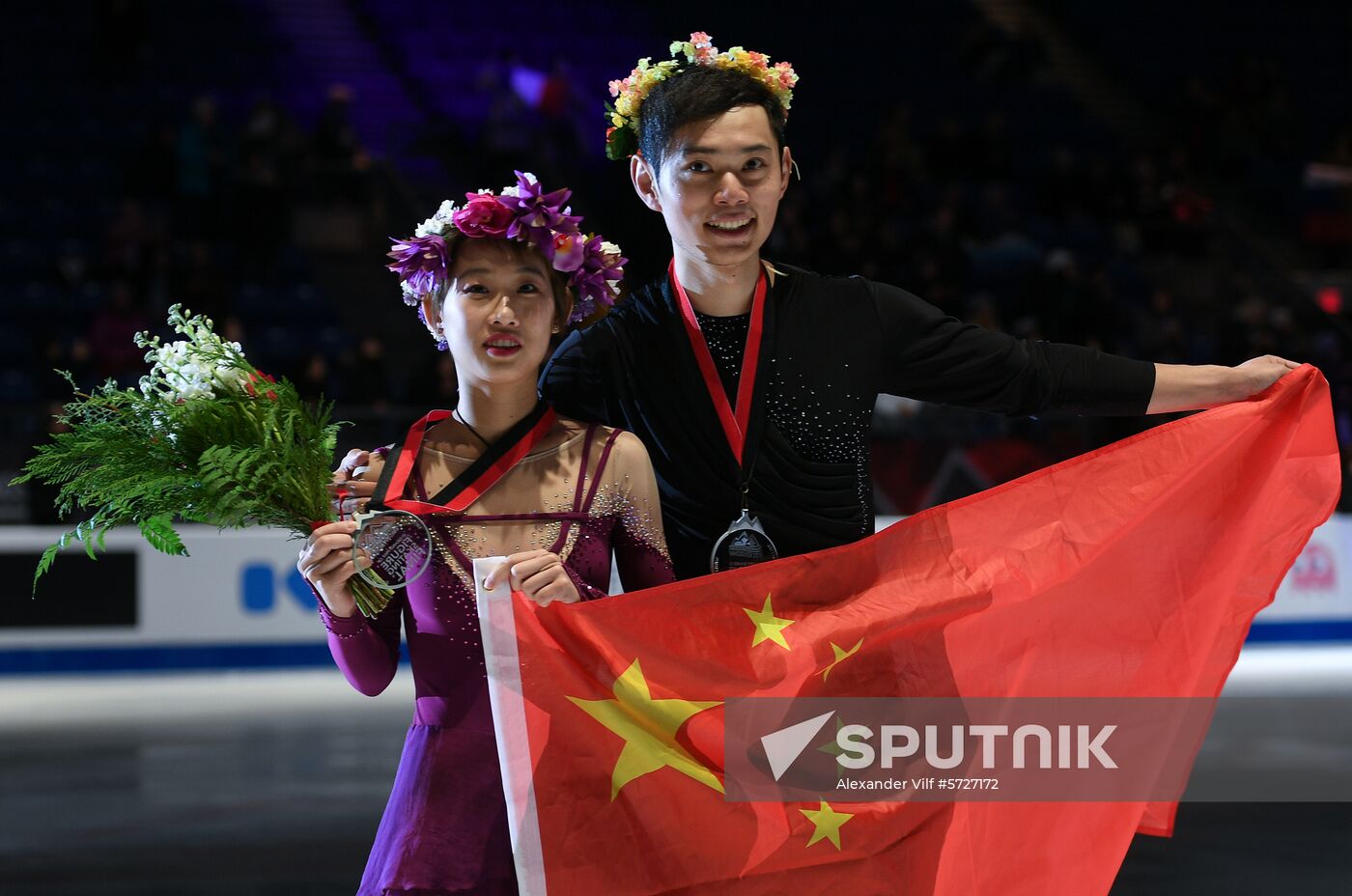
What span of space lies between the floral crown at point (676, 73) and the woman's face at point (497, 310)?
18.8 inches

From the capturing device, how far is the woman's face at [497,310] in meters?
2.56

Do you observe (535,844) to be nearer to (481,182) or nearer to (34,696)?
(34,696)

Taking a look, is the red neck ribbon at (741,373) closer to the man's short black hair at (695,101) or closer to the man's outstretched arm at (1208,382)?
the man's short black hair at (695,101)

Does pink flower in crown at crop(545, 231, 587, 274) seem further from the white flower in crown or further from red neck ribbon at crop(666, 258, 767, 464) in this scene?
red neck ribbon at crop(666, 258, 767, 464)

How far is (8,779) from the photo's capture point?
6188 mm

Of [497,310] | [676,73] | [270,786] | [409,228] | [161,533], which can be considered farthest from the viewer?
[409,228]

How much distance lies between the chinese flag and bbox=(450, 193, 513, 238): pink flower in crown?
1.94 ft

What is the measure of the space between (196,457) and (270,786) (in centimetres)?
384

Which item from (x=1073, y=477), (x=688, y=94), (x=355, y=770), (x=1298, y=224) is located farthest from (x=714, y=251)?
(x=1298, y=224)

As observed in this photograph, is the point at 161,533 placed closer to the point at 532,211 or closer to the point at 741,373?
the point at 532,211

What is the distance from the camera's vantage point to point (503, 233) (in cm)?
258

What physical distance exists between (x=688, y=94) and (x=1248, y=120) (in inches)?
529

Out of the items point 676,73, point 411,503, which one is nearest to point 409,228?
point 676,73

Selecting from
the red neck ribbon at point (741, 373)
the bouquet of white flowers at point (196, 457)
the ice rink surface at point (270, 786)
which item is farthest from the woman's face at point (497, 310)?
the ice rink surface at point (270, 786)
